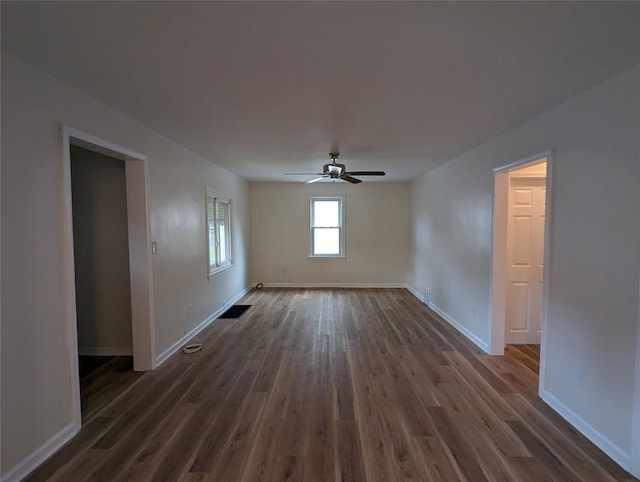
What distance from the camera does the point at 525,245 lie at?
12.5 feet

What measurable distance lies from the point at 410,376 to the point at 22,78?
377 centimetres

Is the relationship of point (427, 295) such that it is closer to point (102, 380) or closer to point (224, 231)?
point (224, 231)

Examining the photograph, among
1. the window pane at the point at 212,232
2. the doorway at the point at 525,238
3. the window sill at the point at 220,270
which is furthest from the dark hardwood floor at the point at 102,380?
the doorway at the point at 525,238

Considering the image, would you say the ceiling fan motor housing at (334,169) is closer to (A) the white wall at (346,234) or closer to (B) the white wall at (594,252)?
(B) the white wall at (594,252)

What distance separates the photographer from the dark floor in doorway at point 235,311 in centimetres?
525

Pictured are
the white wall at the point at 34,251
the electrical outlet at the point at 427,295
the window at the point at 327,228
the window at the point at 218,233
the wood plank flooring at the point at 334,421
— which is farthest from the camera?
the window at the point at 327,228

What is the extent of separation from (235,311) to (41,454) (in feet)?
11.7

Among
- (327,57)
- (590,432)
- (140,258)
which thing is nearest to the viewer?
(327,57)

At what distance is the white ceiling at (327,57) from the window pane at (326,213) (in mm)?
4474

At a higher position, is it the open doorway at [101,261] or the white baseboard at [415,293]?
the open doorway at [101,261]

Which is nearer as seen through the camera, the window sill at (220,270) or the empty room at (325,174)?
the empty room at (325,174)

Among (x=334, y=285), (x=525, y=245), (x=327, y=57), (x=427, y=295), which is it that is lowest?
(x=334, y=285)

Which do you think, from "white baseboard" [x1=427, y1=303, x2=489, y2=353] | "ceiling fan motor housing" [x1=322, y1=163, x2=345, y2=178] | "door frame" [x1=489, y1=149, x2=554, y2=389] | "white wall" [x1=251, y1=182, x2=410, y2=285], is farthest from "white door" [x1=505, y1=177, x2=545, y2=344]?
"white wall" [x1=251, y1=182, x2=410, y2=285]

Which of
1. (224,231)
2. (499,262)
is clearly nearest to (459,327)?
(499,262)
